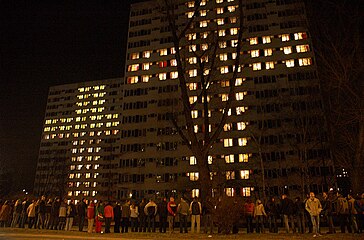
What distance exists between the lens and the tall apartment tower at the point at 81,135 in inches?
4131

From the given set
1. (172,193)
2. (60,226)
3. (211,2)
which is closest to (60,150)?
(172,193)

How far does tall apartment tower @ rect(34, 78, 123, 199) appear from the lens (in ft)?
344

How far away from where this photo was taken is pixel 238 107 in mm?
59125

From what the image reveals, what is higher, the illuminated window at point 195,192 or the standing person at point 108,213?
the illuminated window at point 195,192

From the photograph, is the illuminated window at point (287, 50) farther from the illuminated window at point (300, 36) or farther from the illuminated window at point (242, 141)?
the illuminated window at point (242, 141)

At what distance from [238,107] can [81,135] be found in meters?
75.2

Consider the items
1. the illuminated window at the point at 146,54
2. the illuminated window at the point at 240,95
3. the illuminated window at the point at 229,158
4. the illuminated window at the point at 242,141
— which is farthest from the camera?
the illuminated window at the point at 146,54

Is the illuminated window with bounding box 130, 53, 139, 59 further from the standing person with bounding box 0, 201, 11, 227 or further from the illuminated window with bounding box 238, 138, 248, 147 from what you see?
the standing person with bounding box 0, 201, 11, 227

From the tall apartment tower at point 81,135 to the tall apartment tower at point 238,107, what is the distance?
1692 inches

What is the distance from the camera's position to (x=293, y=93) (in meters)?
56.2

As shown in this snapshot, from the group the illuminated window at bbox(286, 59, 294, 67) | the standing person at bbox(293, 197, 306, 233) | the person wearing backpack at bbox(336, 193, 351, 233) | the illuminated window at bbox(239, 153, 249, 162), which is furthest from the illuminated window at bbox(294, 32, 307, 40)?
the standing person at bbox(293, 197, 306, 233)

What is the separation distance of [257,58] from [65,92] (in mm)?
89903

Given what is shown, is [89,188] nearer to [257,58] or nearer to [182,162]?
[182,162]

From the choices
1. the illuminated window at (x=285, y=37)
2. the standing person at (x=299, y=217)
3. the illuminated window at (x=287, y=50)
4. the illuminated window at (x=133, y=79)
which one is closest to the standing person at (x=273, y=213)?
the standing person at (x=299, y=217)
